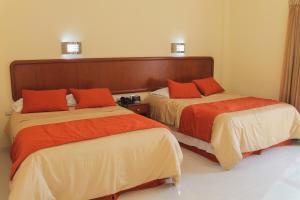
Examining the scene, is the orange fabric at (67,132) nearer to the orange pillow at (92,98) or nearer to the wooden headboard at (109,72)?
the orange pillow at (92,98)

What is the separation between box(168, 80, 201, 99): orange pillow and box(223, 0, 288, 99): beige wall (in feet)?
4.29

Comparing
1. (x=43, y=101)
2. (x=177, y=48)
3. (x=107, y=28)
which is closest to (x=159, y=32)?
(x=177, y=48)

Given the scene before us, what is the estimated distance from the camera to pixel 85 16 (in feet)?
13.3

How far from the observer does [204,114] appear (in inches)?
138

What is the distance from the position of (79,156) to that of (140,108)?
2.07 meters

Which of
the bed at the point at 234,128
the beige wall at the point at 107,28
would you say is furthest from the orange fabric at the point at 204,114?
the beige wall at the point at 107,28

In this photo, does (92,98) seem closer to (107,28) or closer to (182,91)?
(107,28)

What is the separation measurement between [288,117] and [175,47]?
2199mm

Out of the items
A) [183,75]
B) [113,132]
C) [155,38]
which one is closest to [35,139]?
[113,132]

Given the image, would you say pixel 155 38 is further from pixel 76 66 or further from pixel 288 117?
pixel 288 117

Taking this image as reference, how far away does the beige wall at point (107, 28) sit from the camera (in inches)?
144

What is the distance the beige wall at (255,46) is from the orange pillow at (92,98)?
2.80 m

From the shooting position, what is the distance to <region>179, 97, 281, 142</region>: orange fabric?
341 centimetres

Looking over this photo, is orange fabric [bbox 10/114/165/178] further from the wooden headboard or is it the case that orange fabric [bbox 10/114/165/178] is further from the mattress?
the wooden headboard
